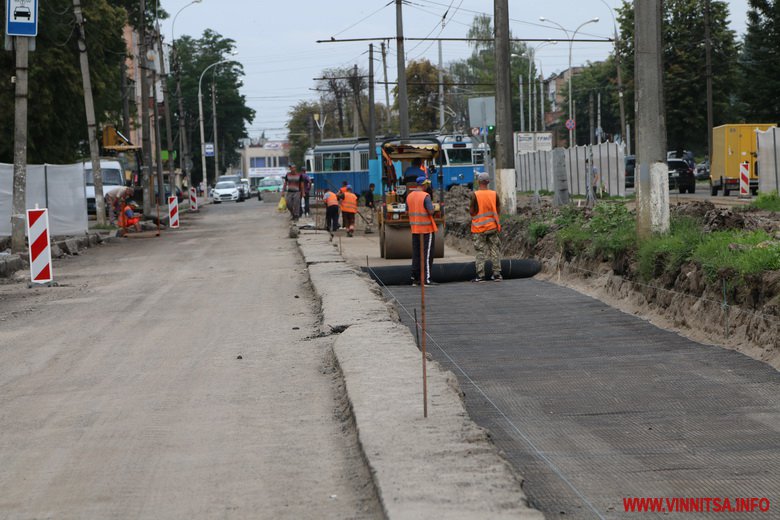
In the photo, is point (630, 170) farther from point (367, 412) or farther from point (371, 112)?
point (367, 412)

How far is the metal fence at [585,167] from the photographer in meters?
40.0

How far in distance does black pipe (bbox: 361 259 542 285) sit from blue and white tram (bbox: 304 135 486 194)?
1291 inches

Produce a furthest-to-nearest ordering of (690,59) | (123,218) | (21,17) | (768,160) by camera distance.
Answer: (690,59) < (768,160) < (123,218) < (21,17)

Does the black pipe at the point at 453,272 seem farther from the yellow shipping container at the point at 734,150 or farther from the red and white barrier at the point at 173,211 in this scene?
the yellow shipping container at the point at 734,150

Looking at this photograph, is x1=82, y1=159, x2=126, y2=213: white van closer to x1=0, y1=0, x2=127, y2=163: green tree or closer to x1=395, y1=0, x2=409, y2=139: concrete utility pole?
x1=0, y1=0, x2=127, y2=163: green tree

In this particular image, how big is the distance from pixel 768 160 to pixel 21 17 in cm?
2396

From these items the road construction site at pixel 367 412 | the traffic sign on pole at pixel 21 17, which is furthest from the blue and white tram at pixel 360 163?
the road construction site at pixel 367 412

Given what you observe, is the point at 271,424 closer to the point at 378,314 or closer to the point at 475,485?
the point at 475,485

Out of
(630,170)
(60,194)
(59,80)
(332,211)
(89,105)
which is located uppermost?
(59,80)

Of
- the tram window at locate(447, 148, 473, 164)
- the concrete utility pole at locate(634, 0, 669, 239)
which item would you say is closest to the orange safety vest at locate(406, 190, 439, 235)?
the concrete utility pole at locate(634, 0, 669, 239)

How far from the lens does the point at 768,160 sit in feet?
114

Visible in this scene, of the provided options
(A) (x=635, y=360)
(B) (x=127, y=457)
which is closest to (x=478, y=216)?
(A) (x=635, y=360)

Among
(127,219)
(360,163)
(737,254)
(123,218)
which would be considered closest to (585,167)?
(360,163)

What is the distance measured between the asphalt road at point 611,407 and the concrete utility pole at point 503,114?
12.4 metres
